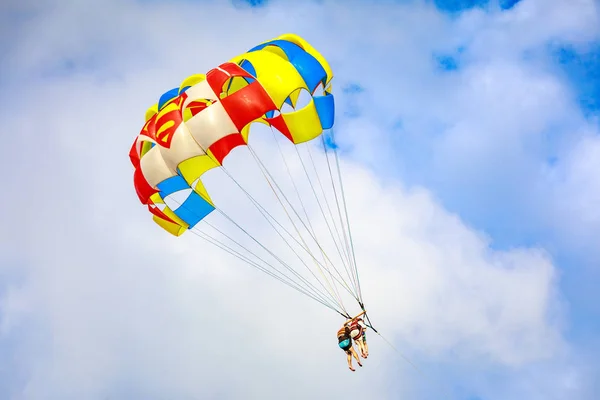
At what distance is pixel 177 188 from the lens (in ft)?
57.9

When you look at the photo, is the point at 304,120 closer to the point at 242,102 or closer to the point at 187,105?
the point at 242,102

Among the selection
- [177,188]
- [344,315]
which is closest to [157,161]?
[177,188]

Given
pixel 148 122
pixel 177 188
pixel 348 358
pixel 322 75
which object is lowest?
pixel 348 358

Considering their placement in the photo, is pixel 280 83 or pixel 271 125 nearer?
Result: pixel 280 83

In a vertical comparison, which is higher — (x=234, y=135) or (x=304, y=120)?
(x=304, y=120)

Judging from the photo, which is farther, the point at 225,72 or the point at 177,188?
the point at 177,188

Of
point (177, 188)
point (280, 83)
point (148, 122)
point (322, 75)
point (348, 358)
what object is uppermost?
point (322, 75)

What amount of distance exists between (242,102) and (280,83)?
1.20 metres

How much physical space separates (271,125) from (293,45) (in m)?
2.57

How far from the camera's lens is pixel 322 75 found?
17.4 meters

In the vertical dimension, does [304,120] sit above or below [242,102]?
above

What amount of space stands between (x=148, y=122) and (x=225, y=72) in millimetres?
3113

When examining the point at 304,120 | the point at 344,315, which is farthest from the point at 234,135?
the point at 344,315

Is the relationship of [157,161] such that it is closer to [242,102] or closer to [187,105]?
[187,105]
